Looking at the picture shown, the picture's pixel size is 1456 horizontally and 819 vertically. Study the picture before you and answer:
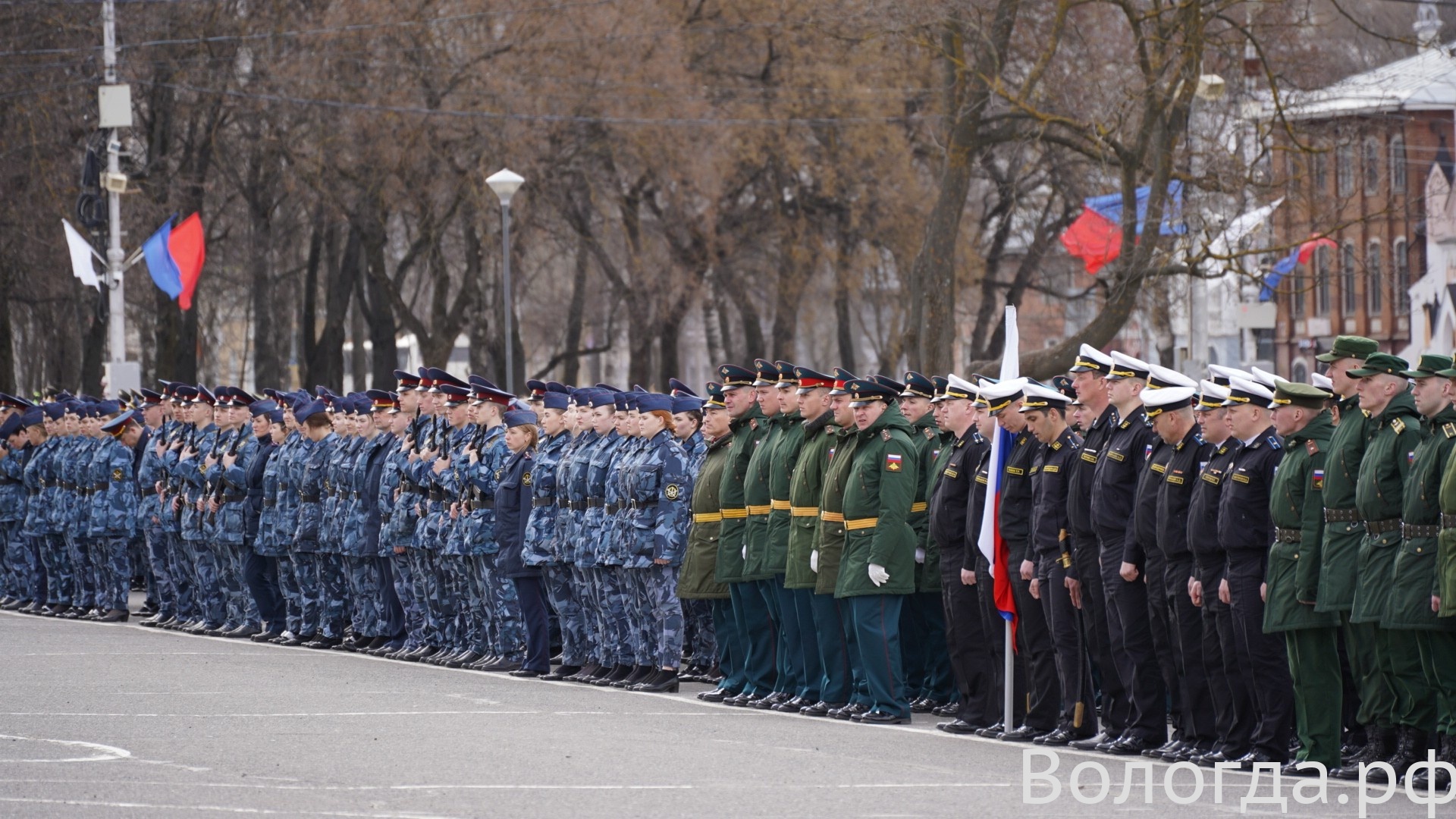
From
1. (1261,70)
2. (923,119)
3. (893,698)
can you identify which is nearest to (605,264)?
(923,119)

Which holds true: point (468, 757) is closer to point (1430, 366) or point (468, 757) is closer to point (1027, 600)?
point (1027, 600)

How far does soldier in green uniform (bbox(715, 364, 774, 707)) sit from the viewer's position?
1469cm

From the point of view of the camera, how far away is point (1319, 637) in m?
11.0

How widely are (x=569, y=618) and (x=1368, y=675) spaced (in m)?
6.99

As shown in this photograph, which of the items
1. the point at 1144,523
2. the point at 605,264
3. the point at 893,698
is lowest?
the point at 893,698

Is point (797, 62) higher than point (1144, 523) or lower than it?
higher

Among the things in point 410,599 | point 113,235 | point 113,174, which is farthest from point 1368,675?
point 113,235

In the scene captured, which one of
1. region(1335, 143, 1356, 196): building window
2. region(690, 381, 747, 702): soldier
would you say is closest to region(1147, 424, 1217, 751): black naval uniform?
region(690, 381, 747, 702): soldier

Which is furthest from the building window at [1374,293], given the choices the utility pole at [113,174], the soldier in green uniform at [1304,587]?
the soldier in green uniform at [1304,587]

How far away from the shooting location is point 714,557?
15.0 metres

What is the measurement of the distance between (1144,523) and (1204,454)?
514mm

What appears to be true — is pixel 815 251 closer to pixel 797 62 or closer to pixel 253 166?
pixel 797 62

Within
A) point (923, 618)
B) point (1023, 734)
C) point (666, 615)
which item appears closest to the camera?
point (1023, 734)

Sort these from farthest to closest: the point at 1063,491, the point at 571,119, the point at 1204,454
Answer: the point at 571,119 < the point at 1063,491 < the point at 1204,454
